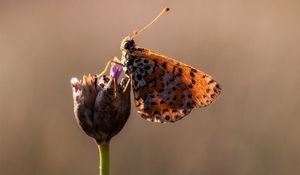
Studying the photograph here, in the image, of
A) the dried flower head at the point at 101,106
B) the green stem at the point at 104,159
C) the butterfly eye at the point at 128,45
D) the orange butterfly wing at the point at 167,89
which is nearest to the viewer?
the green stem at the point at 104,159

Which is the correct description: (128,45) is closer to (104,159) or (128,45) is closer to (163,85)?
(163,85)

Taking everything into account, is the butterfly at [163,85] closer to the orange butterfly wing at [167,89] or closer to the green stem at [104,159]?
the orange butterfly wing at [167,89]

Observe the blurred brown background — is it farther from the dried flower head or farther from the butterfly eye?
the dried flower head

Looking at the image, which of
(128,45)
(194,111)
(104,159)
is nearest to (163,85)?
(128,45)

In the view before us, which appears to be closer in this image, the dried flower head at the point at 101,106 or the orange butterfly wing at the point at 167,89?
the dried flower head at the point at 101,106

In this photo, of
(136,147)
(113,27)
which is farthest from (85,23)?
(136,147)

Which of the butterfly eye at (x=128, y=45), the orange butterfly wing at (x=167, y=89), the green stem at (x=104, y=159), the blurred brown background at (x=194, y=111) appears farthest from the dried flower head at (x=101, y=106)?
the blurred brown background at (x=194, y=111)

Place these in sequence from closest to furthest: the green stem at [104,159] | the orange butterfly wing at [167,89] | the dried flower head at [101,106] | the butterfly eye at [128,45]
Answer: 1. the green stem at [104,159]
2. the dried flower head at [101,106]
3. the orange butterfly wing at [167,89]
4. the butterfly eye at [128,45]

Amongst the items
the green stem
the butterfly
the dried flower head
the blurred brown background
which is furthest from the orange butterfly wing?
the blurred brown background
